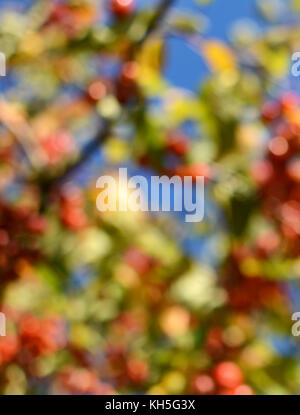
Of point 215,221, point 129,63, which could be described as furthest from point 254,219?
point 129,63

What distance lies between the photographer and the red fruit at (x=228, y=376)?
1971 millimetres

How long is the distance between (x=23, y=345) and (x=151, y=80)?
2.47 ft

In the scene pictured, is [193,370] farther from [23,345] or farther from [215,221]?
[23,345]

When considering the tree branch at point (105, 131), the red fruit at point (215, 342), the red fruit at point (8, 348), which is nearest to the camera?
the tree branch at point (105, 131)

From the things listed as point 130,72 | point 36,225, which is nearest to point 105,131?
point 130,72

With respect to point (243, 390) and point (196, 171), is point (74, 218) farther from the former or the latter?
point (243, 390)

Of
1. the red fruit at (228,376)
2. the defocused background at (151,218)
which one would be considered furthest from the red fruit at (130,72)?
the red fruit at (228,376)

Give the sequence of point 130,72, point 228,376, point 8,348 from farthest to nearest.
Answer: point 8,348
point 130,72
point 228,376

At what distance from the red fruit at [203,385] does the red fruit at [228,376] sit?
21mm

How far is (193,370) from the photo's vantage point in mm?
2062

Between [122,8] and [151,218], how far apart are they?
52cm

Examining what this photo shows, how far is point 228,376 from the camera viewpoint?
198 cm

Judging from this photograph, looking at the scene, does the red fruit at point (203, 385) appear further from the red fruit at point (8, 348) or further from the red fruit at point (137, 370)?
the red fruit at point (8, 348)

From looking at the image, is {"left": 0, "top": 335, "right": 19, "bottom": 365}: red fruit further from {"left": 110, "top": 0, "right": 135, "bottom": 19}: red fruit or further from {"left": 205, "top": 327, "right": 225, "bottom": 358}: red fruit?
{"left": 110, "top": 0, "right": 135, "bottom": 19}: red fruit
